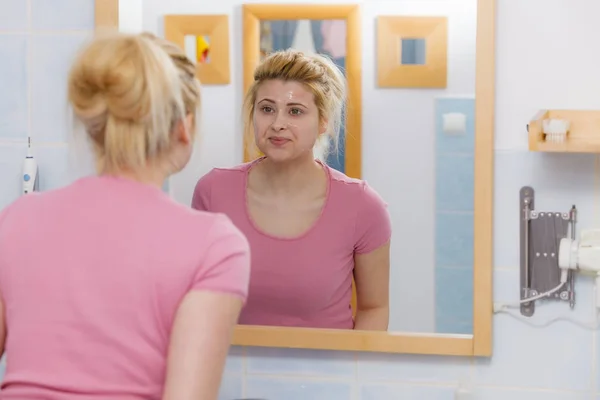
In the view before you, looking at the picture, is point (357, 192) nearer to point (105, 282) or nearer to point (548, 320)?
point (548, 320)

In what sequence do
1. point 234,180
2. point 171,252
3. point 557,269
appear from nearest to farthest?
point 171,252
point 557,269
point 234,180

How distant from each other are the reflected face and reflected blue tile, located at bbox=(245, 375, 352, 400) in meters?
0.38

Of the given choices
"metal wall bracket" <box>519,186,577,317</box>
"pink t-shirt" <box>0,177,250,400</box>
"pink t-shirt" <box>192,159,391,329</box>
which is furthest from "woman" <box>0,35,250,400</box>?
"metal wall bracket" <box>519,186,577,317</box>

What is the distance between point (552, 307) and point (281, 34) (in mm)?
634

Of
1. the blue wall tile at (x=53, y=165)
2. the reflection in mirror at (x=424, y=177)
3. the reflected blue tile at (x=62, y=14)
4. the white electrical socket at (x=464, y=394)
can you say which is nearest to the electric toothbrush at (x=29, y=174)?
the blue wall tile at (x=53, y=165)

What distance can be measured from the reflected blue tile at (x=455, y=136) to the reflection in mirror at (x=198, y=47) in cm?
40

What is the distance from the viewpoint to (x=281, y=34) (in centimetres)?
155

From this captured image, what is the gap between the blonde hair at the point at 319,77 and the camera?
1547 millimetres

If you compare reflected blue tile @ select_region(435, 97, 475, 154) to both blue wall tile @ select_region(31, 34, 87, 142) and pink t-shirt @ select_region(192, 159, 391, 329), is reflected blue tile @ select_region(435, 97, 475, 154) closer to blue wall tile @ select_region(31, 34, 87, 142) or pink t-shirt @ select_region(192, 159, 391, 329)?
pink t-shirt @ select_region(192, 159, 391, 329)

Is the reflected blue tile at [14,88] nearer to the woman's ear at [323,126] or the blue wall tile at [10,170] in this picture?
the blue wall tile at [10,170]

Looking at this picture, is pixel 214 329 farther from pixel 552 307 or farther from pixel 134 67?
pixel 552 307

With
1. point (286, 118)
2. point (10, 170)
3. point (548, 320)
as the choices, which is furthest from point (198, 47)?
point (548, 320)

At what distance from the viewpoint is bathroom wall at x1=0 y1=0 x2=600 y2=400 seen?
146cm

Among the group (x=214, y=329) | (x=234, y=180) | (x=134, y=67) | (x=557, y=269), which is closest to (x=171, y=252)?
(x=214, y=329)
